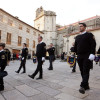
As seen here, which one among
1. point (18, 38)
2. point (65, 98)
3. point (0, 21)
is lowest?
point (65, 98)

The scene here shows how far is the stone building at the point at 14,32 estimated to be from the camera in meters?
19.9

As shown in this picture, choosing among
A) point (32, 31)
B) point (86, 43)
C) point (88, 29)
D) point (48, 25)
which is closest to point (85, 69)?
point (86, 43)

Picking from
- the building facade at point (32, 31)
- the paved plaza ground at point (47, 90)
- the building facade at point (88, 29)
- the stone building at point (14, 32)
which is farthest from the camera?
the building facade at point (88, 29)

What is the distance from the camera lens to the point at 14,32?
2266 centimetres

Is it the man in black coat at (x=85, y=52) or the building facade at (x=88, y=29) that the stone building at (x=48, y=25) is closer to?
the building facade at (x=88, y=29)

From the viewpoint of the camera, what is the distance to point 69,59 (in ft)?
21.3

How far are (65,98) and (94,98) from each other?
0.71m

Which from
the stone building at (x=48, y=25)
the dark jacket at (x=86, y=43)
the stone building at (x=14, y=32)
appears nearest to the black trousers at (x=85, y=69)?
the dark jacket at (x=86, y=43)

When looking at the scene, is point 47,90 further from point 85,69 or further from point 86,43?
point 86,43

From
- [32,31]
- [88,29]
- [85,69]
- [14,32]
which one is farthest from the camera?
[88,29]

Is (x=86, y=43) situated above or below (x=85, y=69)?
above

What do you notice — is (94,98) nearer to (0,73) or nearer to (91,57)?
(91,57)

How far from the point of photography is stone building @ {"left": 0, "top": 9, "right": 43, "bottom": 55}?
65.3 ft

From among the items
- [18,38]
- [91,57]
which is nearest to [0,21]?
[18,38]
